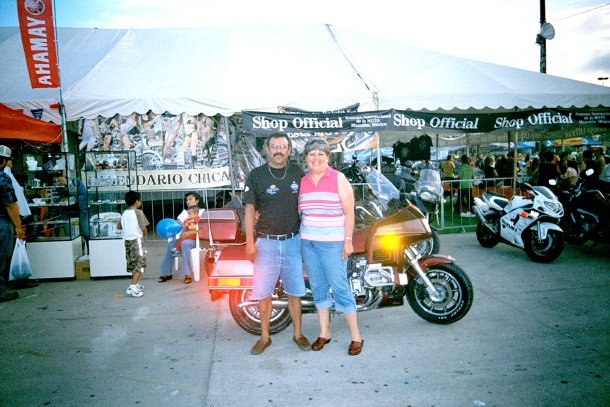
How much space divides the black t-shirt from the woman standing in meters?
0.09

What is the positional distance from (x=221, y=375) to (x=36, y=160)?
5.12 meters

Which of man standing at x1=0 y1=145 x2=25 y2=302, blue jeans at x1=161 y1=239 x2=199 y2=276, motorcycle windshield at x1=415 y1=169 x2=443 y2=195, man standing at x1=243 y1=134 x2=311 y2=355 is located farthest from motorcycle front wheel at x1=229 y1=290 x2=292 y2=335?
man standing at x1=0 y1=145 x2=25 y2=302

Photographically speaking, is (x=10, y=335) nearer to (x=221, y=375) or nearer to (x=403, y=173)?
(x=221, y=375)

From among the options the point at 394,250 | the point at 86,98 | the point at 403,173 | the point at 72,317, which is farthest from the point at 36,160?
the point at 403,173

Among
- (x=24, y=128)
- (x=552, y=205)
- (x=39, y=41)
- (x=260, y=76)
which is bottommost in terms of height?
(x=552, y=205)

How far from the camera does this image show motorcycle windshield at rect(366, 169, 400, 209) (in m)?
5.61

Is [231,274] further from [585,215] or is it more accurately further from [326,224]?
[585,215]

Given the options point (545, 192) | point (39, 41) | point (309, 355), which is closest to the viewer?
point (309, 355)

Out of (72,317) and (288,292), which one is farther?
(72,317)

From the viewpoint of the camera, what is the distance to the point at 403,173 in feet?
29.7

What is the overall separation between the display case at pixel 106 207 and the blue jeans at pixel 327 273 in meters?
4.01

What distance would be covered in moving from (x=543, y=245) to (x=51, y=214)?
303 inches

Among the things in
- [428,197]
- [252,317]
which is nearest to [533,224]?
[428,197]

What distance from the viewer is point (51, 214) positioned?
7156 millimetres
